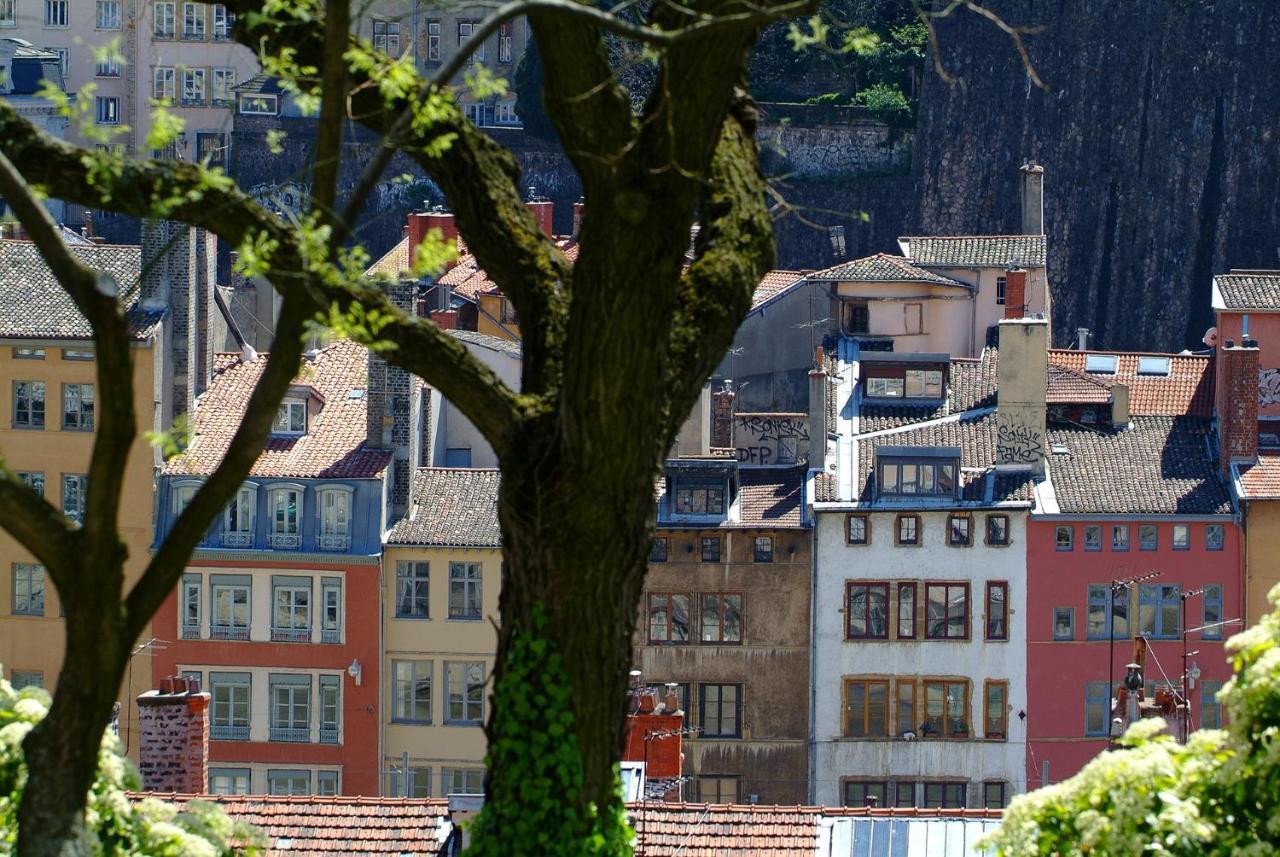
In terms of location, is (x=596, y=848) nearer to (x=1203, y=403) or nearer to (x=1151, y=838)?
(x=1151, y=838)

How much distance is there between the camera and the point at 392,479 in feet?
138

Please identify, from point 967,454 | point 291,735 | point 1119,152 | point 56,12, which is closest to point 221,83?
point 56,12

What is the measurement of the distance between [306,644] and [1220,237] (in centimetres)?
3996

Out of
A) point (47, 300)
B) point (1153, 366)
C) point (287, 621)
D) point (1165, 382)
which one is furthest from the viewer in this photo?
point (1153, 366)

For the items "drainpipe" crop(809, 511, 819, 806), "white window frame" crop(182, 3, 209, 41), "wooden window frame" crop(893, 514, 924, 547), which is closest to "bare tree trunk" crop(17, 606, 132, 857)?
"drainpipe" crop(809, 511, 819, 806)

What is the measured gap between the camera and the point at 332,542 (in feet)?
137

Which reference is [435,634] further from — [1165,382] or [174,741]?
[174,741]

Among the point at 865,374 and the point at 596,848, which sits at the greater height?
the point at 865,374

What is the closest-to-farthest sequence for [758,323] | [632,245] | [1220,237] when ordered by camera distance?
[632,245] < [758,323] < [1220,237]

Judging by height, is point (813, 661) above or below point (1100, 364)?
below

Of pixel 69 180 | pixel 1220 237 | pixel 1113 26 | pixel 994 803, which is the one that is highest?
pixel 1113 26

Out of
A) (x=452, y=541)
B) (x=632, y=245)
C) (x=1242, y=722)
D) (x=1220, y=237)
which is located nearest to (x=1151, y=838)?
(x=1242, y=722)

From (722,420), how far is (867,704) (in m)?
5.59

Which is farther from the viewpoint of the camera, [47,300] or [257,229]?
[47,300]
